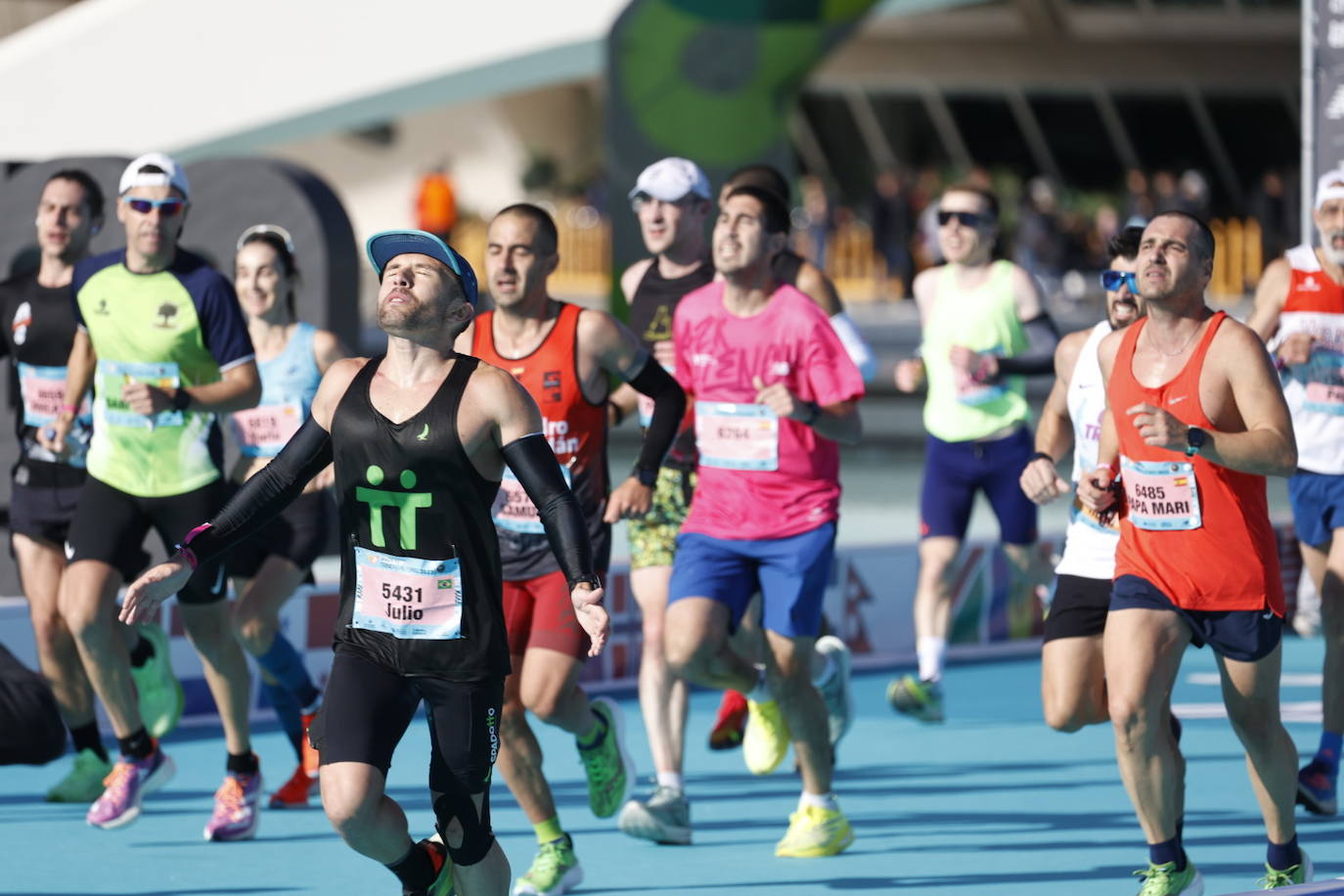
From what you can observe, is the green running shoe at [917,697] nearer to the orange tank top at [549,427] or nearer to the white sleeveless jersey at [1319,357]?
the white sleeveless jersey at [1319,357]

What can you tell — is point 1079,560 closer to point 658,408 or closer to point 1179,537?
point 1179,537

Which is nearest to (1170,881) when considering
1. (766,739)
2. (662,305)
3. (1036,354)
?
(766,739)

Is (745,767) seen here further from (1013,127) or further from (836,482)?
(1013,127)

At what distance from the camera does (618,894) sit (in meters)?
6.70

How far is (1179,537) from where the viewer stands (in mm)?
6020

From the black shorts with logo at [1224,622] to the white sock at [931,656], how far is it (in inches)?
138

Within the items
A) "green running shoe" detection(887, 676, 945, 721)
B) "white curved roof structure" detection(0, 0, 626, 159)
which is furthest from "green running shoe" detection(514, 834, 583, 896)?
"white curved roof structure" detection(0, 0, 626, 159)

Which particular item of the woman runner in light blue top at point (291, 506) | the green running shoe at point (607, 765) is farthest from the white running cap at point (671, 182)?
the green running shoe at point (607, 765)

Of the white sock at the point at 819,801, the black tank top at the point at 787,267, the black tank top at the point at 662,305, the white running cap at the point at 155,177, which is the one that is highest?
the white running cap at the point at 155,177

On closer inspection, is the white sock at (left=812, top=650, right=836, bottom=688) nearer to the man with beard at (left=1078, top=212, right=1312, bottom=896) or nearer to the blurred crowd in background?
the man with beard at (left=1078, top=212, right=1312, bottom=896)

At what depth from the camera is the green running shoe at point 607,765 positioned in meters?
7.07

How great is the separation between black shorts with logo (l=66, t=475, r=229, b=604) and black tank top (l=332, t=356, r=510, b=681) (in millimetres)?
2113

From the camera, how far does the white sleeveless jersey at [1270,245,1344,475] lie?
810 centimetres

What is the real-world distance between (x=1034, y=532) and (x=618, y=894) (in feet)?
11.4
